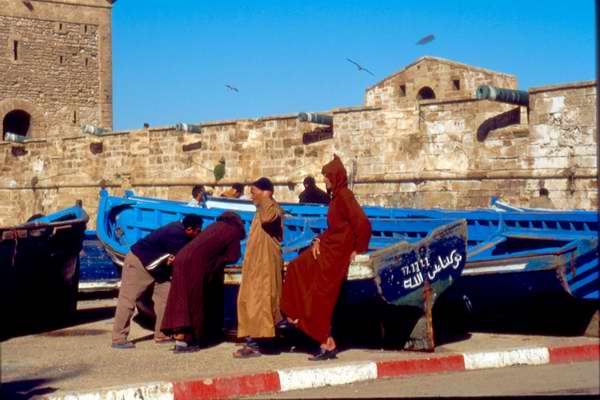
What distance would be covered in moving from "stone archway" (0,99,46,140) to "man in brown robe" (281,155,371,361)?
1271 inches

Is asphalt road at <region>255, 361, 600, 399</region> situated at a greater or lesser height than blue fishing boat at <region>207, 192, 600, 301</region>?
lesser

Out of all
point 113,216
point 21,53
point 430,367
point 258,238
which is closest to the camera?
point 430,367

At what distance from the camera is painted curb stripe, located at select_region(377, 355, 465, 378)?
754 cm

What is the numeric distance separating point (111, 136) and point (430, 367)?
19.0 m

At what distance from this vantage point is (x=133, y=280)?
884 cm

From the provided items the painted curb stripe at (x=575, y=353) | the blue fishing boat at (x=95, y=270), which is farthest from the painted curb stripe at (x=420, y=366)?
the blue fishing boat at (x=95, y=270)

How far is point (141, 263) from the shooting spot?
346 inches

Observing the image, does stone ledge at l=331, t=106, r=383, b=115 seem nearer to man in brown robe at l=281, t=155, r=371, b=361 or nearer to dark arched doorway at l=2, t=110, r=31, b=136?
man in brown robe at l=281, t=155, r=371, b=361

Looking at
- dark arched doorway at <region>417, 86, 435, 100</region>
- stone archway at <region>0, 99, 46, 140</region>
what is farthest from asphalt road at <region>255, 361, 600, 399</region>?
stone archway at <region>0, 99, 46, 140</region>

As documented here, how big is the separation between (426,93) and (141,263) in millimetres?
26164

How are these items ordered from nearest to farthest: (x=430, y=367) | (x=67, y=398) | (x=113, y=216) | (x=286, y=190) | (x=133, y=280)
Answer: (x=67, y=398), (x=430, y=367), (x=133, y=280), (x=113, y=216), (x=286, y=190)

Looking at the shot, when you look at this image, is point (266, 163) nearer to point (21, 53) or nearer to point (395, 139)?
point (395, 139)

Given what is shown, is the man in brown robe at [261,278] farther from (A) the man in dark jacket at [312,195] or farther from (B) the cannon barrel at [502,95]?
(B) the cannon barrel at [502,95]

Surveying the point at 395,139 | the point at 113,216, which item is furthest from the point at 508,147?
the point at 113,216
